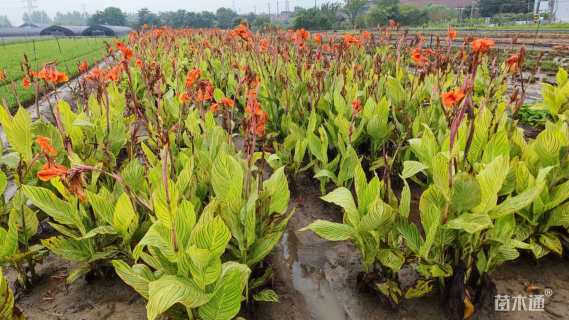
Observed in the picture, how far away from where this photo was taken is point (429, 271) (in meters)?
1.67

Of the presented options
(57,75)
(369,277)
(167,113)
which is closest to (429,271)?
(369,277)

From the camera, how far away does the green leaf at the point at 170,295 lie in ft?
3.99

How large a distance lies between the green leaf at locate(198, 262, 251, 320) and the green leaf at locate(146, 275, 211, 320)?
49 millimetres

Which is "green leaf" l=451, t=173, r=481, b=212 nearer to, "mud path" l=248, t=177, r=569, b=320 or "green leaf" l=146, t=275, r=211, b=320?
"mud path" l=248, t=177, r=569, b=320

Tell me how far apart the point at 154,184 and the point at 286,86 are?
1.94 meters

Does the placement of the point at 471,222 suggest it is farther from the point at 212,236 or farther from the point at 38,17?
the point at 38,17

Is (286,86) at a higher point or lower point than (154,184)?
higher


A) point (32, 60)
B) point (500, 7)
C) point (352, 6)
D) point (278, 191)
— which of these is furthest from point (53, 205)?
point (500, 7)

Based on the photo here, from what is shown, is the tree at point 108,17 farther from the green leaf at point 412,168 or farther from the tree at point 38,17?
the tree at point 38,17

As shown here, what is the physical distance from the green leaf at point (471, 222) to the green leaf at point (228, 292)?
2.72 feet

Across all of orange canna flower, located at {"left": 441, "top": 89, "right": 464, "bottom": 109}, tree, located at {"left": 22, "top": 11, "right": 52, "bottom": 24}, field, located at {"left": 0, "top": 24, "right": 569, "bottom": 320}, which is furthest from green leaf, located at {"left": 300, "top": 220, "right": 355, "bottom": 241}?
tree, located at {"left": 22, "top": 11, "right": 52, "bottom": 24}

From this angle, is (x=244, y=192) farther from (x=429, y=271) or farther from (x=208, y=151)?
(x=429, y=271)

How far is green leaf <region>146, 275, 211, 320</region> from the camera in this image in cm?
122

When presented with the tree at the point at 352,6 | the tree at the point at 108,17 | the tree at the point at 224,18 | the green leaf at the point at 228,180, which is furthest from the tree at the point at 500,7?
the tree at the point at 108,17
